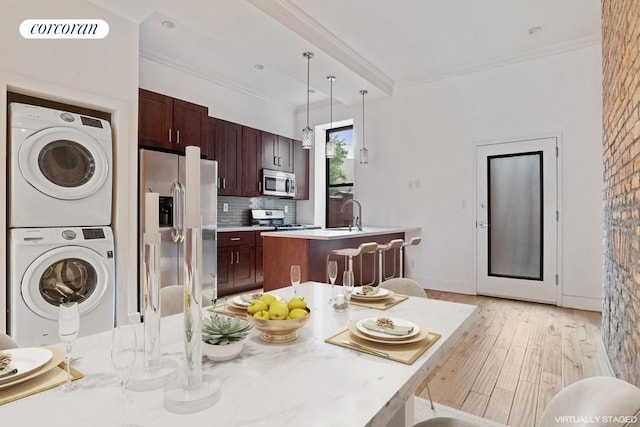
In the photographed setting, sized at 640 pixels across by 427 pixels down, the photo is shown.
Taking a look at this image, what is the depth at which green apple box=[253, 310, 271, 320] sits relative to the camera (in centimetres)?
109

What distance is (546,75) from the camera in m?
4.20

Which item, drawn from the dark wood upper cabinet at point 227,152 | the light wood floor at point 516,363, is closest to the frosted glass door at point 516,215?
the light wood floor at point 516,363

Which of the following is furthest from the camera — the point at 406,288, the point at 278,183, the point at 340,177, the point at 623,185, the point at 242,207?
the point at 340,177

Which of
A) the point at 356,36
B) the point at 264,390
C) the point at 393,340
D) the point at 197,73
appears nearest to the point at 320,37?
the point at 356,36

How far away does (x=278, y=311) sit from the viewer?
3.57ft

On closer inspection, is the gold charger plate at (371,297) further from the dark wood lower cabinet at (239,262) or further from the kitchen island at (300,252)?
the dark wood lower cabinet at (239,262)

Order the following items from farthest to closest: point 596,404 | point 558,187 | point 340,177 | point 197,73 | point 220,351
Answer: point 340,177 < point 197,73 < point 558,187 < point 220,351 < point 596,404

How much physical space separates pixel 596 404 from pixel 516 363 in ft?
7.00

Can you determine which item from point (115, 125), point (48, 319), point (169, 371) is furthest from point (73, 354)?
point (115, 125)

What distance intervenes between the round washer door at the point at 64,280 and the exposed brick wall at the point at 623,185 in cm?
338

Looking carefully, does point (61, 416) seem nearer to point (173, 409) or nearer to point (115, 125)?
point (173, 409)

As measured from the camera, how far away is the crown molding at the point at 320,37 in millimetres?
3205

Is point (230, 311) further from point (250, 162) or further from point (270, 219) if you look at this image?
point (270, 219)

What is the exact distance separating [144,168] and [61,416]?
3139mm
